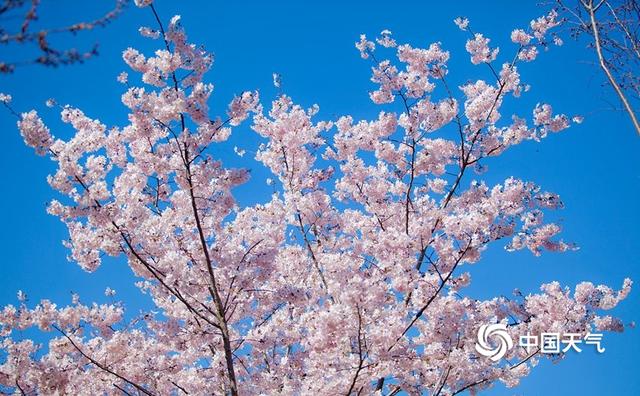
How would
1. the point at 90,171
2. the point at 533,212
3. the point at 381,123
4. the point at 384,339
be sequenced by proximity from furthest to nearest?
1. the point at 381,123
2. the point at 533,212
3. the point at 384,339
4. the point at 90,171

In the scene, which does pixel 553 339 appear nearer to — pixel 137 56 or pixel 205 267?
pixel 205 267

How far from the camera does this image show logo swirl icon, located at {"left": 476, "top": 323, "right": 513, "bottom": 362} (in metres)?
7.95

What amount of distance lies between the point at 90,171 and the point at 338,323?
12.1 feet

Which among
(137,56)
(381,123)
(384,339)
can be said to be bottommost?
(384,339)

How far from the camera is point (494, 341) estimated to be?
819 centimetres

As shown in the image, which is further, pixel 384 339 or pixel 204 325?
pixel 204 325

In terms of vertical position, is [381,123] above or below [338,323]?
above

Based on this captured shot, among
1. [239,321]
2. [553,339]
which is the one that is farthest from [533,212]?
[239,321]

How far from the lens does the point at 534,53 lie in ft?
31.0

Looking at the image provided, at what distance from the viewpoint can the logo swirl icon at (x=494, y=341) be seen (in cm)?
795

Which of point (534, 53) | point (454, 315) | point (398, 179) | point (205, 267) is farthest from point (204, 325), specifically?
point (534, 53)

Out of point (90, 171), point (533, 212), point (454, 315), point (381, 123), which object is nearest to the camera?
point (90, 171)

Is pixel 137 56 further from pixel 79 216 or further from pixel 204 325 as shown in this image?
pixel 204 325

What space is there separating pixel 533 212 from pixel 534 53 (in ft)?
9.17
